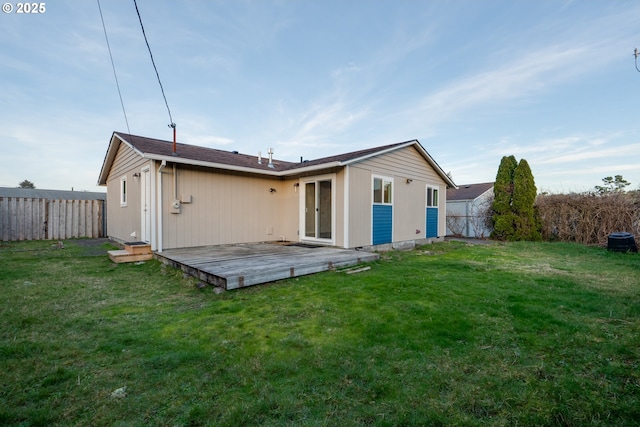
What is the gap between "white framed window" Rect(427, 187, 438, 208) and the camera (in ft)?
35.3

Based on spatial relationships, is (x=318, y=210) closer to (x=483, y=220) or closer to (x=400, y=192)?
(x=400, y=192)

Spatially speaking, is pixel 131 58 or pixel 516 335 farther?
pixel 131 58

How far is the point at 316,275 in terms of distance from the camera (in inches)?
203

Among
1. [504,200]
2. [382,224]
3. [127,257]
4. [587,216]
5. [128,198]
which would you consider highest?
[504,200]

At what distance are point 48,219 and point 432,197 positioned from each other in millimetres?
14841

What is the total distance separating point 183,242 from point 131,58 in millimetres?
4586

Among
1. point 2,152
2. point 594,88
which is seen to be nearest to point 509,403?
point 594,88

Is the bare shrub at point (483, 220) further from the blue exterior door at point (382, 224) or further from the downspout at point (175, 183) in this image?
the downspout at point (175, 183)

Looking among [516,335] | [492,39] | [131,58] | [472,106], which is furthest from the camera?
[472,106]

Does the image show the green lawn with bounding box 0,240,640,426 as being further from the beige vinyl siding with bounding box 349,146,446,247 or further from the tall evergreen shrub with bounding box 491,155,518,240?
the tall evergreen shrub with bounding box 491,155,518,240

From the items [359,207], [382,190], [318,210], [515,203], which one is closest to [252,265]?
[318,210]

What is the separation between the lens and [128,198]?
8.47m

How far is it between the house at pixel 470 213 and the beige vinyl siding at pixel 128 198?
563 inches

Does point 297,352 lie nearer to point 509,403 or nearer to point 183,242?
point 509,403
